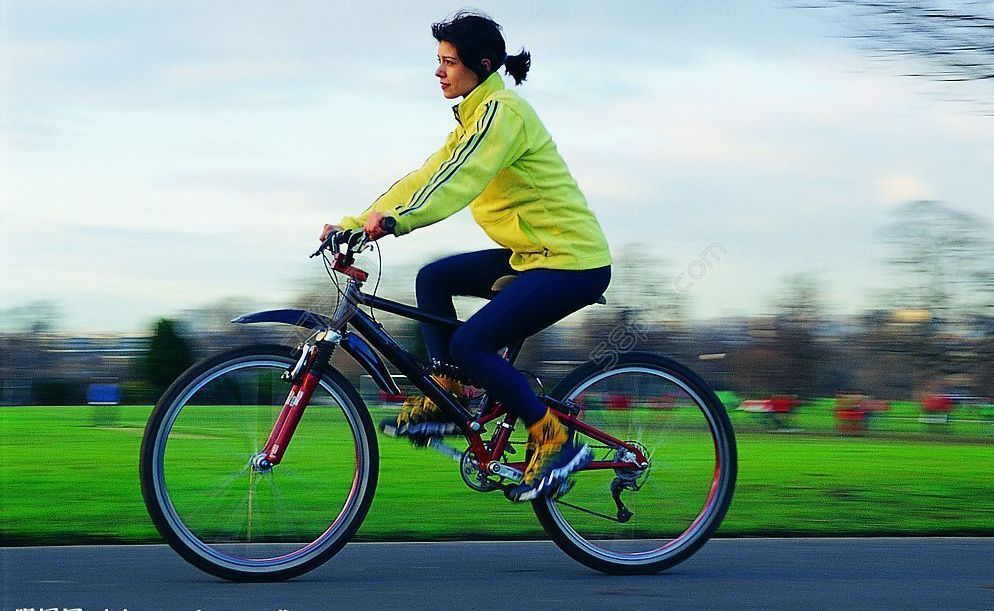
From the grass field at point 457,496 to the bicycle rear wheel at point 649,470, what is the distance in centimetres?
88

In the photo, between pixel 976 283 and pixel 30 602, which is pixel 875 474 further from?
pixel 976 283

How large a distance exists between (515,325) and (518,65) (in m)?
1.07

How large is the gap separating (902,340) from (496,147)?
66.2 feet

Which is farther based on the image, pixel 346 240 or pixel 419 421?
pixel 419 421

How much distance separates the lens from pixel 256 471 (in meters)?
4.89

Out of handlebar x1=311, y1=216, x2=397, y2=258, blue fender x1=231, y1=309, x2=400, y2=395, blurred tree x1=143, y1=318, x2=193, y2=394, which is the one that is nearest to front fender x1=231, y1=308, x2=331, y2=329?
blue fender x1=231, y1=309, x2=400, y2=395

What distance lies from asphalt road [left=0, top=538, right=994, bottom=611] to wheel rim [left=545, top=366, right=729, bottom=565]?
0.53 feet

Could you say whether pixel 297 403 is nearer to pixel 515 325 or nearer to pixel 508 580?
pixel 515 325

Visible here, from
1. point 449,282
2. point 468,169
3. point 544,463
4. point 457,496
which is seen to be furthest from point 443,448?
point 457,496

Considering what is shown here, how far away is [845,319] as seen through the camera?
25.3 m

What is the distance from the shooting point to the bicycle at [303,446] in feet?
15.7

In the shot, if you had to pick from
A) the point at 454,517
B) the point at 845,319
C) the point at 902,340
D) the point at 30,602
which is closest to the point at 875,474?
the point at 454,517

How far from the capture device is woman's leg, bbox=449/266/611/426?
4957 mm

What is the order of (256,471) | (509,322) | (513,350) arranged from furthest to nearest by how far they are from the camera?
(513,350) → (509,322) → (256,471)
